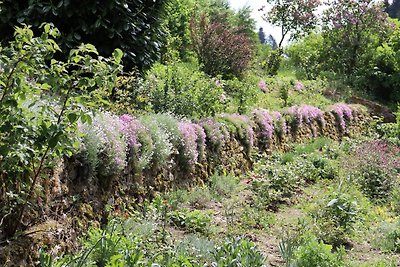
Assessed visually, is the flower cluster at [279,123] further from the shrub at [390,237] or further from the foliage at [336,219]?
the shrub at [390,237]

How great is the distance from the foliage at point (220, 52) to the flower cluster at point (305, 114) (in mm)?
1965

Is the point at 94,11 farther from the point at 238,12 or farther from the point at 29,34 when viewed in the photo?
the point at 238,12

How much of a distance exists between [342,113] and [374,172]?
6090mm

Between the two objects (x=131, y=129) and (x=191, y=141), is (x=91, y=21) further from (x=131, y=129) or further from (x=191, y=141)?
(x=191, y=141)

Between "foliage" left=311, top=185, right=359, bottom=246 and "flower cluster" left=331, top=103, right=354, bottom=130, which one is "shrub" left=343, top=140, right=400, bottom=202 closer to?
"foliage" left=311, top=185, right=359, bottom=246

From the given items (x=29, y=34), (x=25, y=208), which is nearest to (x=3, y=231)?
(x=25, y=208)

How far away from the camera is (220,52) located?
11.6m

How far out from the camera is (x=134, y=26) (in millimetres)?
6223

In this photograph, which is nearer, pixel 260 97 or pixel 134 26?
pixel 134 26

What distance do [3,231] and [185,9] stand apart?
1585 centimetres

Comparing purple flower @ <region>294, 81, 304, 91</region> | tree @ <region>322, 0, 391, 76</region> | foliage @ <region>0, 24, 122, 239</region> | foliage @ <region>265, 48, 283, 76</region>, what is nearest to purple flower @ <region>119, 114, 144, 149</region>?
foliage @ <region>0, 24, 122, 239</region>

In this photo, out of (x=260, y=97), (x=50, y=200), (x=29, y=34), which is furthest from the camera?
(x=260, y=97)

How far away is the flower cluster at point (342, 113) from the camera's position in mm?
13625

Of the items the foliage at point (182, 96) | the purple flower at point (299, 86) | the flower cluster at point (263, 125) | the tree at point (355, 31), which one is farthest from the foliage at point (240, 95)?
the tree at point (355, 31)
